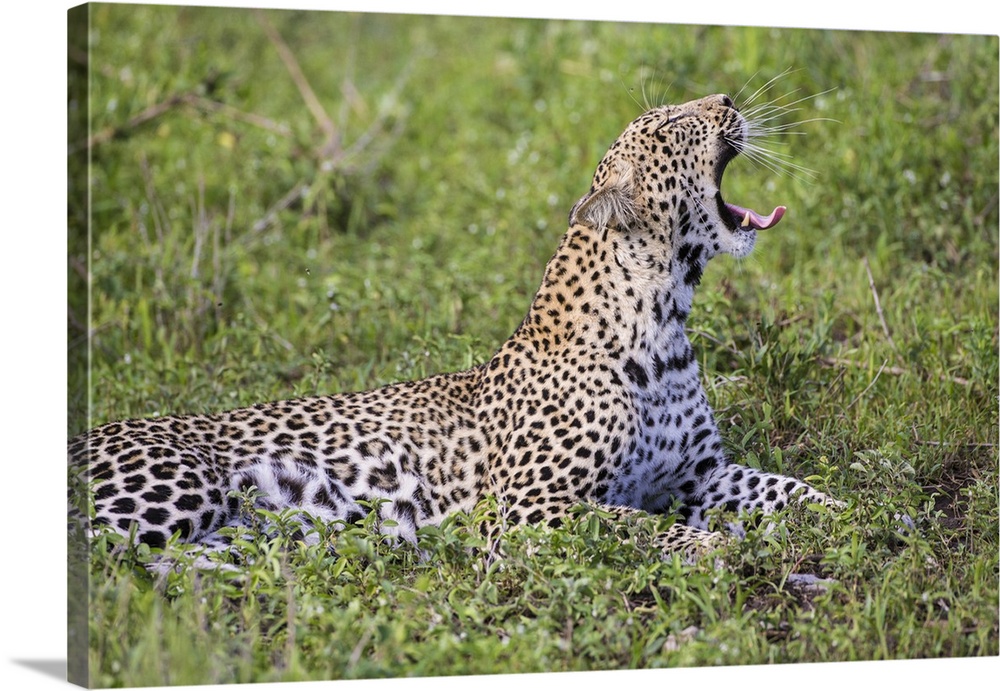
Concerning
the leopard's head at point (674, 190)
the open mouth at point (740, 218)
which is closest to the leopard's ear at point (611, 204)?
the leopard's head at point (674, 190)

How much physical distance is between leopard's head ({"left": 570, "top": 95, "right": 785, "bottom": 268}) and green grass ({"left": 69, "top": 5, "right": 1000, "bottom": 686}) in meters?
1.11

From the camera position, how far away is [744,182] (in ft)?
35.6

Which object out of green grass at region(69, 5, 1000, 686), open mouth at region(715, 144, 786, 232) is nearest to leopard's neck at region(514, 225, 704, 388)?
open mouth at region(715, 144, 786, 232)

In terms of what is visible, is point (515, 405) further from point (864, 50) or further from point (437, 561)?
point (864, 50)

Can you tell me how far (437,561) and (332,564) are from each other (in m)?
0.47

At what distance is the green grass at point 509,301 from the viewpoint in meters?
6.10

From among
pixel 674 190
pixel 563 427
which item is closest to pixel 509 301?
pixel 674 190

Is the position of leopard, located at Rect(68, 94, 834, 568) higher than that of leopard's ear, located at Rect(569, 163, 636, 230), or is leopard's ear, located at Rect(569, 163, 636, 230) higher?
leopard's ear, located at Rect(569, 163, 636, 230)

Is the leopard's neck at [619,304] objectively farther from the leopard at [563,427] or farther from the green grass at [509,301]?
the green grass at [509,301]


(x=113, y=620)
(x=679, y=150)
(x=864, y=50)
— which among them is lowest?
(x=113, y=620)

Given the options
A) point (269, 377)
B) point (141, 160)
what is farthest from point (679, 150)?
point (141, 160)

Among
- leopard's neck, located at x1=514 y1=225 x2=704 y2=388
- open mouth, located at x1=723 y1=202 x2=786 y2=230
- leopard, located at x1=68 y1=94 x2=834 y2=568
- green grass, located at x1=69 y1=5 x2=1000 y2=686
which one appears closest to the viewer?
green grass, located at x1=69 y1=5 x2=1000 y2=686

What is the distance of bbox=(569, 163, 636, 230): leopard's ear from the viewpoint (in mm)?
6949

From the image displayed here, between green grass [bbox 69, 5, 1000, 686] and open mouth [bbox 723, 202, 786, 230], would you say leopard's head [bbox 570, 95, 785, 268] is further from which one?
green grass [bbox 69, 5, 1000, 686]
